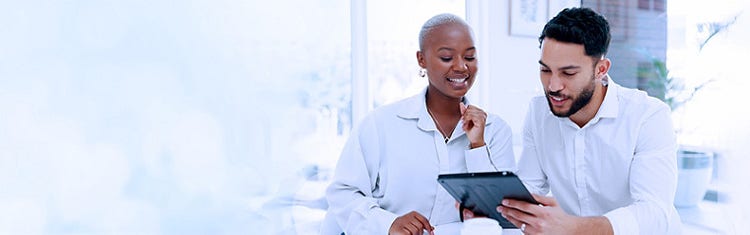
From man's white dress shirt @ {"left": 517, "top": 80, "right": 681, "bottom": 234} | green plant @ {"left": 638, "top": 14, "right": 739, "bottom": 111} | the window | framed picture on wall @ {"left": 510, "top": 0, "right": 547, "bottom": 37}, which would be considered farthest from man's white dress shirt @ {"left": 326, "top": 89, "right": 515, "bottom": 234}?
green plant @ {"left": 638, "top": 14, "right": 739, "bottom": 111}

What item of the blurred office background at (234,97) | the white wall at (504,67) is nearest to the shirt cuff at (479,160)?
the blurred office background at (234,97)

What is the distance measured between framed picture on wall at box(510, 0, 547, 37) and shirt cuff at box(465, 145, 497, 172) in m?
1.92

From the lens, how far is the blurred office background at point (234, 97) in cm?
201

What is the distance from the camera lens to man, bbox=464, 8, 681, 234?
4.60 ft

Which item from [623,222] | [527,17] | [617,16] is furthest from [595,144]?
[617,16]

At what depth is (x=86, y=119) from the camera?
81.4 inches

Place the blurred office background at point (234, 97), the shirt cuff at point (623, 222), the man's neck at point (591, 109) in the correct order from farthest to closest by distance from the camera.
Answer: the blurred office background at point (234, 97)
the man's neck at point (591, 109)
the shirt cuff at point (623, 222)

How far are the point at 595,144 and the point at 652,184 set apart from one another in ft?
0.67

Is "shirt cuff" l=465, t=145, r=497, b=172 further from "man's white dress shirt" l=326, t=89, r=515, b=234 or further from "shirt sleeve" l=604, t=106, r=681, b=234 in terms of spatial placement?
"shirt sleeve" l=604, t=106, r=681, b=234

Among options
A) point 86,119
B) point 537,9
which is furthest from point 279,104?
point 537,9

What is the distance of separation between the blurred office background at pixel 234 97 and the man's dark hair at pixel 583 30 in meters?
1.36

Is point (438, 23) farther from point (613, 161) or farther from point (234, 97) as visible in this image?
point (234, 97)

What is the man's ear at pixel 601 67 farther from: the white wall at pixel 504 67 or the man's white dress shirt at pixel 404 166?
the white wall at pixel 504 67

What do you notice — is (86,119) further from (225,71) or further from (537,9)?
(537,9)
